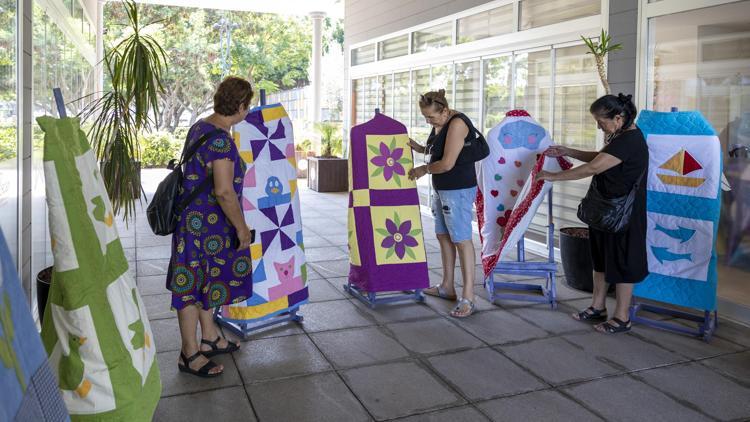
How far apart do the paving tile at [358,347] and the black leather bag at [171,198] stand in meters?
1.10

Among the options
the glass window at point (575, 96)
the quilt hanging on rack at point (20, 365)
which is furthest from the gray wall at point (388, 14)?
the quilt hanging on rack at point (20, 365)

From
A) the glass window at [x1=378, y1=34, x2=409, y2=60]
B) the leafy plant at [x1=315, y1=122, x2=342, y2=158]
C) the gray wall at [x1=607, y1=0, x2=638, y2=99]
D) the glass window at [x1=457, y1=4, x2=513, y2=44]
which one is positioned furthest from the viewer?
the leafy plant at [x1=315, y1=122, x2=342, y2=158]

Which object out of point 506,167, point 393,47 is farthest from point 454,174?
point 393,47

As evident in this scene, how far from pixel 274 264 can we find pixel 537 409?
1.69 m

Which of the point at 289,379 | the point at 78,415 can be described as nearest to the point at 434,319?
the point at 289,379

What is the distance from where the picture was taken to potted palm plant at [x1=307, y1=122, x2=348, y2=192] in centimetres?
1027

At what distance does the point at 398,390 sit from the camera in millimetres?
2900

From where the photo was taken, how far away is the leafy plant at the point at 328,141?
10.7 meters

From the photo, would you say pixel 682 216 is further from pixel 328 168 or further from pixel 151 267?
pixel 328 168

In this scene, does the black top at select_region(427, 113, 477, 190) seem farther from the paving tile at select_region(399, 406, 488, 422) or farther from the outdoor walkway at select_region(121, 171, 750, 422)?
the paving tile at select_region(399, 406, 488, 422)

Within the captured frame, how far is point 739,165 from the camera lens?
410 centimetres

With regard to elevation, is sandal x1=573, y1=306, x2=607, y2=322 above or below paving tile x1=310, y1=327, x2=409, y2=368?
above

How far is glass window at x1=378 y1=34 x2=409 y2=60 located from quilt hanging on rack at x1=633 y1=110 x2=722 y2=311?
510cm

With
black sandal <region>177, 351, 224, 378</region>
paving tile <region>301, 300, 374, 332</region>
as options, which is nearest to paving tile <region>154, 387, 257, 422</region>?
black sandal <region>177, 351, 224, 378</region>
